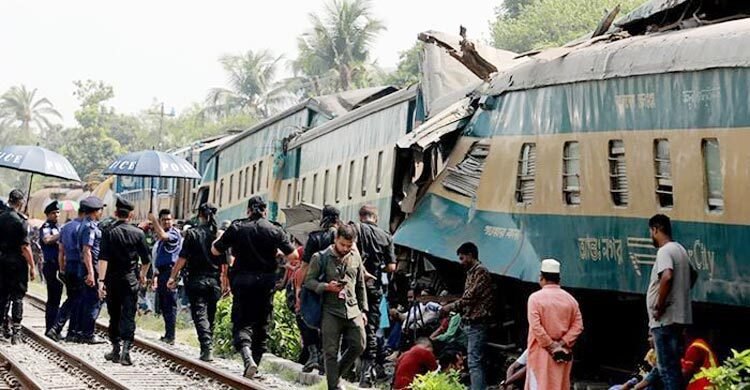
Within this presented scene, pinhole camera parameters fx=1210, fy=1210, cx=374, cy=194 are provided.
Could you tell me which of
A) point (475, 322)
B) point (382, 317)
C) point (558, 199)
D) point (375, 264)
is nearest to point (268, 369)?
point (382, 317)

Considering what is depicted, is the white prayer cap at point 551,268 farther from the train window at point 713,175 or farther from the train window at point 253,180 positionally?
the train window at point 253,180

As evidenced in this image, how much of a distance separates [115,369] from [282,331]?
2753mm

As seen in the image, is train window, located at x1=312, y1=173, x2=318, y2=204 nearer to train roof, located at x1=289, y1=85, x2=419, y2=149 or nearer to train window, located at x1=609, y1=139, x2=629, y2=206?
train roof, located at x1=289, y1=85, x2=419, y2=149

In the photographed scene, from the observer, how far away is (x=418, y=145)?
13555mm

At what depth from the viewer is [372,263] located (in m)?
13.0

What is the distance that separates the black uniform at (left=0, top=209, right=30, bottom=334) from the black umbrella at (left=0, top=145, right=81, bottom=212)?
3858mm

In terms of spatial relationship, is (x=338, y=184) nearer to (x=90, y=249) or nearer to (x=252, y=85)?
(x=90, y=249)

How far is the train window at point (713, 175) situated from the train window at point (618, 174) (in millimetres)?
1066

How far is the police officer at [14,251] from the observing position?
16.1m

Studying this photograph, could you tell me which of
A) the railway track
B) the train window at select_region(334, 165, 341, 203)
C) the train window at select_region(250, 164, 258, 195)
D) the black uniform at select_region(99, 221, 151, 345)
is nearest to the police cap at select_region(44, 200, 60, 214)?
the railway track

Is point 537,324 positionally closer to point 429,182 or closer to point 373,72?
point 429,182

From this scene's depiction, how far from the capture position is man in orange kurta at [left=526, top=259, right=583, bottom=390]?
9.32 meters

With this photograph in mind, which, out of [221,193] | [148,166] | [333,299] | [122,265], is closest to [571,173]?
[333,299]

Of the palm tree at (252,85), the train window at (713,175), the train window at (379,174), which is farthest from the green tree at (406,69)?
the train window at (713,175)
